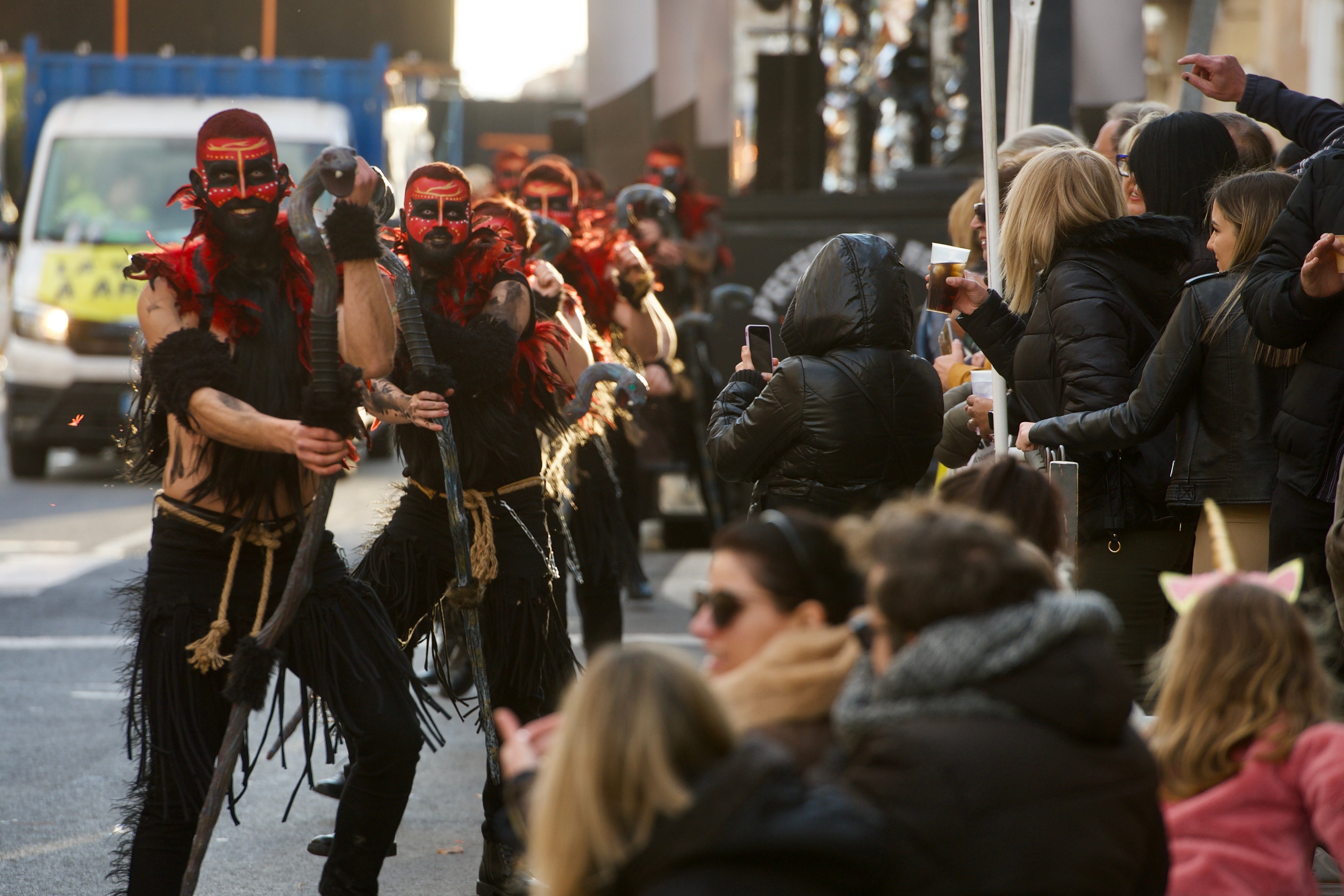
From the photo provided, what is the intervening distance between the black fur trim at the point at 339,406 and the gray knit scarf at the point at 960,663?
1668mm

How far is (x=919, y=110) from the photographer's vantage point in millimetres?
13430

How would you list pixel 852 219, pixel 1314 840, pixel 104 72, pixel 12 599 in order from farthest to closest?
Answer: pixel 104 72 → pixel 852 219 → pixel 12 599 → pixel 1314 840

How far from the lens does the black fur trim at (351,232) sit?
3.67 m

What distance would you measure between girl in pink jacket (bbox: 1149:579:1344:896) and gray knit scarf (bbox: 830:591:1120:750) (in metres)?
0.53

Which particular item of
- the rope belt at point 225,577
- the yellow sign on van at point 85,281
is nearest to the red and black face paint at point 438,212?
the rope belt at point 225,577

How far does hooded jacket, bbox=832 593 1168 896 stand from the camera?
207 centimetres

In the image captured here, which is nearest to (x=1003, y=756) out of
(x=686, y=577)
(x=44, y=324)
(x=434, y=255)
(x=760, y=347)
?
(x=760, y=347)

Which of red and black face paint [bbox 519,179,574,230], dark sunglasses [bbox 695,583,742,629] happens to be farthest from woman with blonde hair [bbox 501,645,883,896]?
red and black face paint [bbox 519,179,574,230]

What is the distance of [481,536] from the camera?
4496 mm

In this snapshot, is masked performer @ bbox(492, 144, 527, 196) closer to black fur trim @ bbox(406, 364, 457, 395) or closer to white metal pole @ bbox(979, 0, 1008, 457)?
white metal pole @ bbox(979, 0, 1008, 457)

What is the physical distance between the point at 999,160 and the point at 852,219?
393 cm

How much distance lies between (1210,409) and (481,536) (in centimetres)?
195

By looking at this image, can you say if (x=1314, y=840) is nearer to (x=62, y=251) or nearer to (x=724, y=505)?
(x=724, y=505)

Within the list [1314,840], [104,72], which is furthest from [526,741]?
[104,72]
